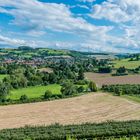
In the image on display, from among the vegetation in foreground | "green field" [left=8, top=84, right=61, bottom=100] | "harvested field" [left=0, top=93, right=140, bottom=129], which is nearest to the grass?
"harvested field" [left=0, top=93, right=140, bottom=129]

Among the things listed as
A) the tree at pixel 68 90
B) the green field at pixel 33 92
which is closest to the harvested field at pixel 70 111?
the tree at pixel 68 90

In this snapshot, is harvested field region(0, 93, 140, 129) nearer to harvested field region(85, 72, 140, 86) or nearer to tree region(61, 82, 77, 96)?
tree region(61, 82, 77, 96)

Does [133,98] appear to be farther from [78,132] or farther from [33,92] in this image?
[78,132]

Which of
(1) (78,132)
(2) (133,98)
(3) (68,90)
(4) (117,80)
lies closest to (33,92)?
(3) (68,90)

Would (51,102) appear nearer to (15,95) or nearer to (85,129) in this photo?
(15,95)

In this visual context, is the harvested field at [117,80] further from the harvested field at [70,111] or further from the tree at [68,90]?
the harvested field at [70,111]

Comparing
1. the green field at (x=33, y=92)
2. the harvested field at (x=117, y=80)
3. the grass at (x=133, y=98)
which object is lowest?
the green field at (x=33, y=92)
